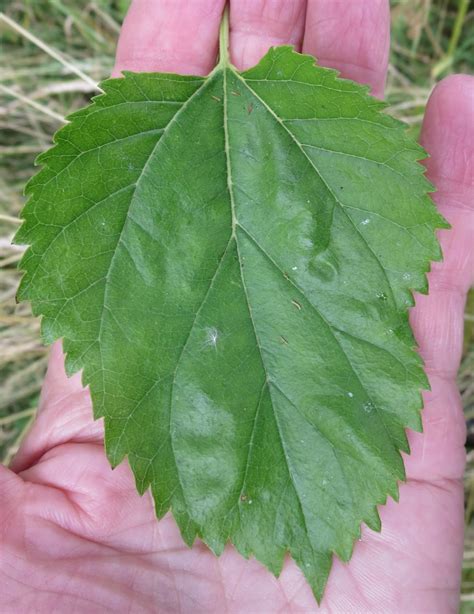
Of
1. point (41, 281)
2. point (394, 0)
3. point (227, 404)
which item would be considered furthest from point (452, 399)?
point (394, 0)

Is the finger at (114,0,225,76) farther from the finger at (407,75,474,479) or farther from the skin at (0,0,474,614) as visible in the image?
the finger at (407,75,474,479)

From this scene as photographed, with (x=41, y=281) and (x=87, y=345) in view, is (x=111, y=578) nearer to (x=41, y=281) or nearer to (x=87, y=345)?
(x=87, y=345)

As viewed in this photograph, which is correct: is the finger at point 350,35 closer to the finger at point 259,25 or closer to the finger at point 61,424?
the finger at point 259,25

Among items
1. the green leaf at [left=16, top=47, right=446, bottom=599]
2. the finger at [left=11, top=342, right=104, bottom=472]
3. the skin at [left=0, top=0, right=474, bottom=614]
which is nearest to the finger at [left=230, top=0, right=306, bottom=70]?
the skin at [left=0, top=0, right=474, bottom=614]

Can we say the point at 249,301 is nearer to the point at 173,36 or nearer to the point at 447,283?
the point at 447,283

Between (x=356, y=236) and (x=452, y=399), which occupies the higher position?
(x=356, y=236)

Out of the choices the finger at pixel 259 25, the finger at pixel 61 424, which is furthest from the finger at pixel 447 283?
the finger at pixel 61 424
